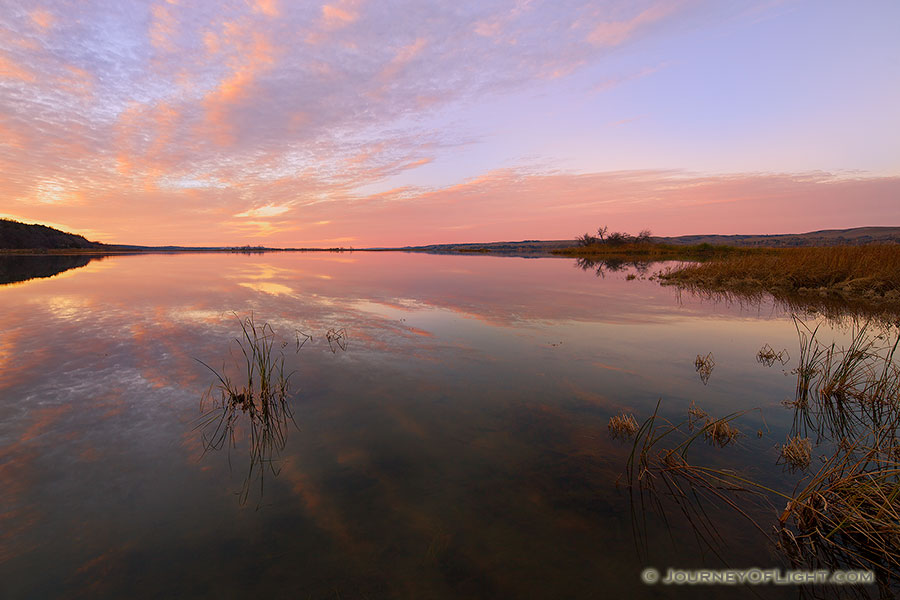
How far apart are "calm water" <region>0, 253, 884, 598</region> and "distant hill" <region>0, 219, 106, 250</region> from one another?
10919cm

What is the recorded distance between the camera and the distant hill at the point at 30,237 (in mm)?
77000

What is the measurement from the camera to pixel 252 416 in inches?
189

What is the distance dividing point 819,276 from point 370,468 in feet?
64.9

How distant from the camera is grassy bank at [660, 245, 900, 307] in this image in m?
12.4

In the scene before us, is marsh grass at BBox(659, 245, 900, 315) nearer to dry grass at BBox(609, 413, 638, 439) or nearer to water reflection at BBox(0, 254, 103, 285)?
dry grass at BBox(609, 413, 638, 439)

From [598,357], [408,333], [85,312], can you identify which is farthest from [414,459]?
[85,312]

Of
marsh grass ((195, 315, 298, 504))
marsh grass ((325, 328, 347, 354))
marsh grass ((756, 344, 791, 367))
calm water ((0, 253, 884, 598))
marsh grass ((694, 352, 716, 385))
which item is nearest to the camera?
calm water ((0, 253, 884, 598))

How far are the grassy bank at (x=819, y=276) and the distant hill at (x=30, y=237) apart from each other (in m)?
121

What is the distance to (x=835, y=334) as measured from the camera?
8156mm

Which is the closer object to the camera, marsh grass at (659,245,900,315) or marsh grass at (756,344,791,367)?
marsh grass at (756,344,791,367)

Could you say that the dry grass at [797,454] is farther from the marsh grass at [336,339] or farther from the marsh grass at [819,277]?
the marsh grass at [819,277]

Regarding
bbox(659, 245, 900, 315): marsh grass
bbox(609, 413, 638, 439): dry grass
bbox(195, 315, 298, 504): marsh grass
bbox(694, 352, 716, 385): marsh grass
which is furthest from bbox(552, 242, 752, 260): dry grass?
bbox(195, 315, 298, 504): marsh grass

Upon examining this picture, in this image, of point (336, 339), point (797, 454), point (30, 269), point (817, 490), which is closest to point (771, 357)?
point (797, 454)

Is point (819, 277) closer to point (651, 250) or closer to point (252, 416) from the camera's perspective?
point (252, 416)
